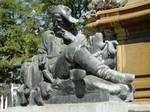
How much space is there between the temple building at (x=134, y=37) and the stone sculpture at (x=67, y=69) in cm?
60

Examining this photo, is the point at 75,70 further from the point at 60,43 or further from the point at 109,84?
the point at 60,43

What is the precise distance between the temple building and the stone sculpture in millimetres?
598

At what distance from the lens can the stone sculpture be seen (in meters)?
7.01

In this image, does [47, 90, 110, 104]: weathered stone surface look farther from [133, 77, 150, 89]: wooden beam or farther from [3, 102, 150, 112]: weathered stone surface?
[133, 77, 150, 89]: wooden beam

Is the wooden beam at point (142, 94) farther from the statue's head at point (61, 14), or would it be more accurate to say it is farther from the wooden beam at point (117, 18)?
the statue's head at point (61, 14)

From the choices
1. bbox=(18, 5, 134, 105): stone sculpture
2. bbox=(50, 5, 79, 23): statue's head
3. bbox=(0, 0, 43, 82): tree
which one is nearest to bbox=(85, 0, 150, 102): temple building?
bbox=(18, 5, 134, 105): stone sculpture

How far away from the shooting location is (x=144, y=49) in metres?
9.09

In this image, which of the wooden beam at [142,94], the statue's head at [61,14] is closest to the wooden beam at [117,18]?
the wooden beam at [142,94]

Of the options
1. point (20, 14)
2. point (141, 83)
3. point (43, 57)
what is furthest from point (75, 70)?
point (20, 14)

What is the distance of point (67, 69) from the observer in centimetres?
739

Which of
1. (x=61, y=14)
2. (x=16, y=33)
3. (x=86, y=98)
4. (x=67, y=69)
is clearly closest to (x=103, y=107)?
(x=86, y=98)

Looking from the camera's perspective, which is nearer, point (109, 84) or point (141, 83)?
point (109, 84)

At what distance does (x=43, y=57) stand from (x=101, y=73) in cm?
136

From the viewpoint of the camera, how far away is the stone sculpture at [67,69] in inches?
276
